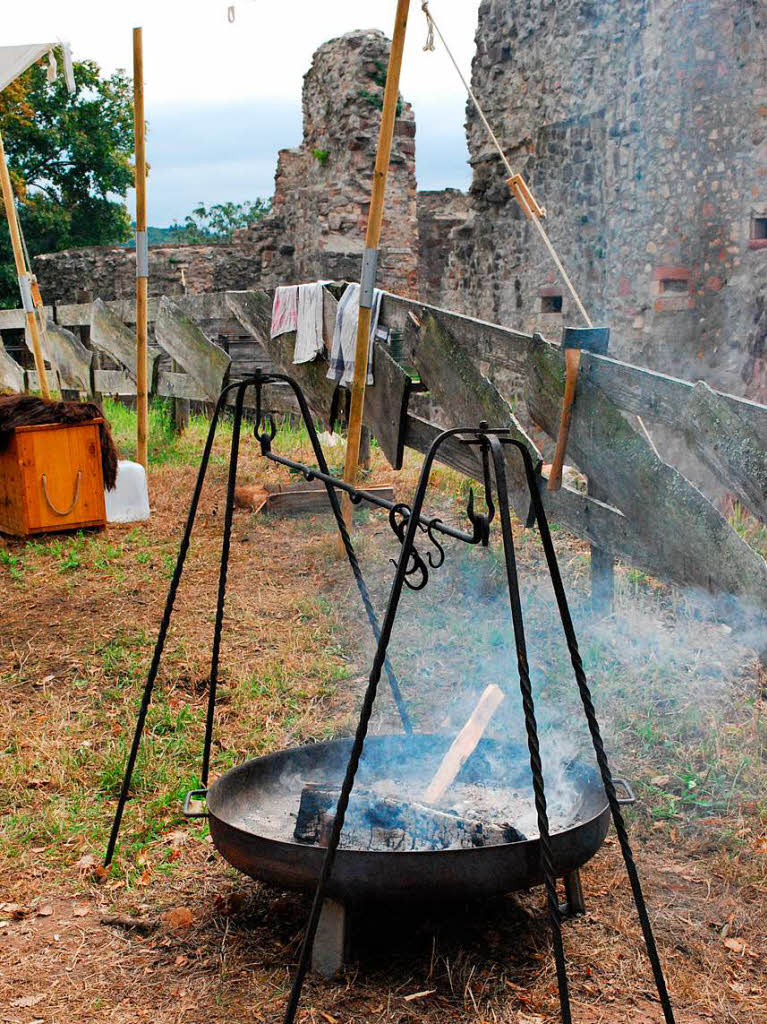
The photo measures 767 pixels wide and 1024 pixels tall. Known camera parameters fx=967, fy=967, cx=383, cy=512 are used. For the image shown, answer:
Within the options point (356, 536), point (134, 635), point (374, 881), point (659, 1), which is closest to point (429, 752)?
point (374, 881)

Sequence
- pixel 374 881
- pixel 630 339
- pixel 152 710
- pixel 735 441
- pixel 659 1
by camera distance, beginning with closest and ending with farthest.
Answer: pixel 374 881 → pixel 735 441 → pixel 152 710 → pixel 659 1 → pixel 630 339

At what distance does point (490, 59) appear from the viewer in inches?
331

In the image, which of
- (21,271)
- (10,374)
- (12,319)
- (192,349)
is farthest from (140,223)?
(12,319)

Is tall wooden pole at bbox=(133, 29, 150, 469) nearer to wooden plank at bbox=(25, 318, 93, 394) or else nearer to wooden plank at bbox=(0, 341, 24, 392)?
wooden plank at bbox=(25, 318, 93, 394)

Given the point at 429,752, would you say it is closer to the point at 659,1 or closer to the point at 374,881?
the point at 374,881

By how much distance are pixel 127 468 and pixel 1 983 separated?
14.9 ft

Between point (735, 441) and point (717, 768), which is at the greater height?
point (735, 441)

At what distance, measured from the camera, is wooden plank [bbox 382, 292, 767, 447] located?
3129 millimetres

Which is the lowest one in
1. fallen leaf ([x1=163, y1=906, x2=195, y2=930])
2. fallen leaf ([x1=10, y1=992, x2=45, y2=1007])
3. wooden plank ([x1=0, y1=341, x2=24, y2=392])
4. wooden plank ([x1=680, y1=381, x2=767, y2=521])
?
fallen leaf ([x1=10, y1=992, x2=45, y2=1007])

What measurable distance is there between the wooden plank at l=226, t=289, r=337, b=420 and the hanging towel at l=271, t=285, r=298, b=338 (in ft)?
0.26

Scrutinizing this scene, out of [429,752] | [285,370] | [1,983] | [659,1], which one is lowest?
[1,983]

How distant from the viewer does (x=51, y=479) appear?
610 centimetres

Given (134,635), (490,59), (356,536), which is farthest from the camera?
(490,59)

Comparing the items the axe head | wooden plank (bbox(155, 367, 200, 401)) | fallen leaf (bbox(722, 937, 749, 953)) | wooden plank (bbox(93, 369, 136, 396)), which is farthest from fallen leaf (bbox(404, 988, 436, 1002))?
wooden plank (bbox(93, 369, 136, 396))
